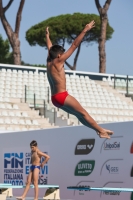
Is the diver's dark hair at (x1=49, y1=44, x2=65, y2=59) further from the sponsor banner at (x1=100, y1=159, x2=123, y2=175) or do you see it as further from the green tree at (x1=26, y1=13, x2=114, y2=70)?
the green tree at (x1=26, y1=13, x2=114, y2=70)

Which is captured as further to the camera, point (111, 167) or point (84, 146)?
point (84, 146)

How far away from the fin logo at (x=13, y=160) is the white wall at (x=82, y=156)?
0.22 feet

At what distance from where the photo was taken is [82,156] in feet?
53.5

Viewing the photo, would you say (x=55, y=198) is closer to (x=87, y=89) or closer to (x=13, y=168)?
(x=13, y=168)

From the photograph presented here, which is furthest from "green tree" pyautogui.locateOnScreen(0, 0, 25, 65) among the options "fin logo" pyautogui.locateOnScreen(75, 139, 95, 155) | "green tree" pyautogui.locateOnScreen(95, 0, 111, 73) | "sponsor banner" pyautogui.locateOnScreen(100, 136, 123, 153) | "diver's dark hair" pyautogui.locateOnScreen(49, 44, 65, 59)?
"diver's dark hair" pyautogui.locateOnScreen(49, 44, 65, 59)

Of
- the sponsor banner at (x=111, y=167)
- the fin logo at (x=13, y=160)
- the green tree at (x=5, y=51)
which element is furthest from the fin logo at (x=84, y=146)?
the green tree at (x=5, y=51)

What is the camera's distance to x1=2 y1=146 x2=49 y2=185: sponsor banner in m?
17.7

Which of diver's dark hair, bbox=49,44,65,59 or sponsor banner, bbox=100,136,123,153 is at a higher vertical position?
diver's dark hair, bbox=49,44,65,59

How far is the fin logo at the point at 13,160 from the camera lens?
17.9m

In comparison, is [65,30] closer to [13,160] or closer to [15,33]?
[15,33]

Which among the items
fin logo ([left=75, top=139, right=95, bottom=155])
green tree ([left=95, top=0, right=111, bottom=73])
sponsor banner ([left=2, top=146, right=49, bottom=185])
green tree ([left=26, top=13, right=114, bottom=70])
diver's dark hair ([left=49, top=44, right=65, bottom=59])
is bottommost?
sponsor banner ([left=2, top=146, right=49, bottom=185])

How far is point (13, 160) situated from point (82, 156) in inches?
108

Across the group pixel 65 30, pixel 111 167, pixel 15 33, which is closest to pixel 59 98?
pixel 111 167

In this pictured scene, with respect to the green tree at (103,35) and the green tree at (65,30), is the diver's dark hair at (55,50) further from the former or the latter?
the green tree at (65,30)
